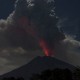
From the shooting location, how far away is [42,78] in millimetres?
162625

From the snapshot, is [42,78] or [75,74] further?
[42,78]

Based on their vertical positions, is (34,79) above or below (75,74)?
above

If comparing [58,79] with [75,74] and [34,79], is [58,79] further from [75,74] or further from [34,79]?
[34,79]

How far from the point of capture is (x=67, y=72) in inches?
6122

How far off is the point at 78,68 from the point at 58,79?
12.0 m

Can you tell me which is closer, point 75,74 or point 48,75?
point 75,74

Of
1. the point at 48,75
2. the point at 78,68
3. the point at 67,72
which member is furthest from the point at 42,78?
the point at 78,68

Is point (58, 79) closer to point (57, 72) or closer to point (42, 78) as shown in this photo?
point (57, 72)

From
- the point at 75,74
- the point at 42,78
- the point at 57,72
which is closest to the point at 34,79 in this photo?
the point at 42,78

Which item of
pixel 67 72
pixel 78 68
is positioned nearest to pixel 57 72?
pixel 67 72

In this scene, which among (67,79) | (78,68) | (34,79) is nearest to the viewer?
(78,68)

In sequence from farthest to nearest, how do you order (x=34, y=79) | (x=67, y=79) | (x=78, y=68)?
(x=34, y=79)
(x=67, y=79)
(x=78, y=68)

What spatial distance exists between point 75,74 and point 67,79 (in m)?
9.44

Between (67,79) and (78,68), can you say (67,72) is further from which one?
(78,68)
